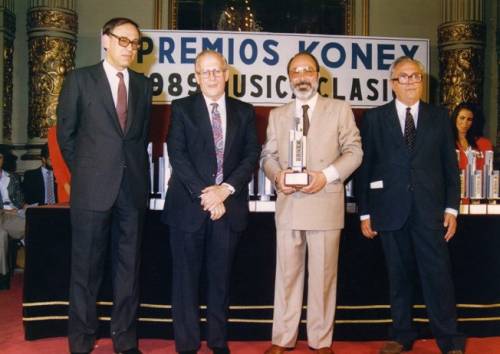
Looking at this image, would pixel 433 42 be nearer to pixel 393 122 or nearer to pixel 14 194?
pixel 393 122

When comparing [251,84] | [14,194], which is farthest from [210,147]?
[14,194]

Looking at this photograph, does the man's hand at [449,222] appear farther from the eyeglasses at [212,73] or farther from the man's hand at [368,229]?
the eyeglasses at [212,73]

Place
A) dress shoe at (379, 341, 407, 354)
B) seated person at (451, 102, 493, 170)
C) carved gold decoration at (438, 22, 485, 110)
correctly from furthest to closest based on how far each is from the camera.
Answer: carved gold decoration at (438, 22, 485, 110) < seated person at (451, 102, 493, 170) < dress shoe at (379, 341, 407, 354)

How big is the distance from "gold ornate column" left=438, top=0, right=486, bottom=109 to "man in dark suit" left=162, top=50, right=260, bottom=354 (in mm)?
4727

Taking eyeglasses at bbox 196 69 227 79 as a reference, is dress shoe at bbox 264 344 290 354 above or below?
below

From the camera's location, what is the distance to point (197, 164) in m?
2.87

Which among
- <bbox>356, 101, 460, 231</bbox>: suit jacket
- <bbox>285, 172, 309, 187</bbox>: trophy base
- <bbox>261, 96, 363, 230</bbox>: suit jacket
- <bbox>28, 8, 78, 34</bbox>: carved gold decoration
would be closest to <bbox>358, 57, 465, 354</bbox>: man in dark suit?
<bbox>356, 101, 460, 231</bbox>: suit jacket

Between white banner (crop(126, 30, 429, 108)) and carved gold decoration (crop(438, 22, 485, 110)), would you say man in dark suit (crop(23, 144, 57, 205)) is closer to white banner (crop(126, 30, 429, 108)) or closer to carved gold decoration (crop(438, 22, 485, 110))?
white banner (crop(126, 30, 429, 108))

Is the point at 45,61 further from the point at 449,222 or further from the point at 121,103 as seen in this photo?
the point at 449,222

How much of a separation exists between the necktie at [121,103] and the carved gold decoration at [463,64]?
5.04m

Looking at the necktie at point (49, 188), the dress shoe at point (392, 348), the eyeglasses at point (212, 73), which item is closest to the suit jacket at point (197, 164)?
the eyeglasses at point (212, 73)

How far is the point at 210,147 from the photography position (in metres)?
2.88

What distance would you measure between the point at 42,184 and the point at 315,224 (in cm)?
395

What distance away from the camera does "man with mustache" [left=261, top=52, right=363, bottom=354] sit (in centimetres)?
287
